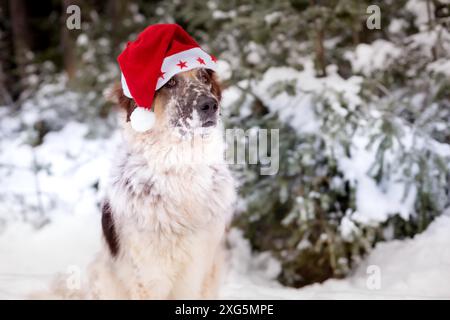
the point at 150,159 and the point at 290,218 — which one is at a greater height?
the point at 150,159

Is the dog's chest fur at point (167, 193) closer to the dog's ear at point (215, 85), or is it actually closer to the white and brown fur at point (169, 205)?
the white and brown fur at point (169, 205)

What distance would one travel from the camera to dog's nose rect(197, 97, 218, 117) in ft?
6.52

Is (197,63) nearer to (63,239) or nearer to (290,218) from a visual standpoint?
(290,218)

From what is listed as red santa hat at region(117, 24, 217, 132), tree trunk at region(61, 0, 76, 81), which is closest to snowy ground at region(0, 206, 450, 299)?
red santa hat at region(117, 24, 217, 132)

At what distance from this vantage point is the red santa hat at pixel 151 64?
2.00 meters

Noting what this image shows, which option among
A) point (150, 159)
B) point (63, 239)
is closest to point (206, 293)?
point (150, 159)

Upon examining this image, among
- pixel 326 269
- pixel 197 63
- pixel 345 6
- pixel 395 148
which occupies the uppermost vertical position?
pixel 345 6

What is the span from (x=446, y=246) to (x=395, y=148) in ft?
2.63

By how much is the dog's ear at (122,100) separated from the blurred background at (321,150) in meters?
1.37

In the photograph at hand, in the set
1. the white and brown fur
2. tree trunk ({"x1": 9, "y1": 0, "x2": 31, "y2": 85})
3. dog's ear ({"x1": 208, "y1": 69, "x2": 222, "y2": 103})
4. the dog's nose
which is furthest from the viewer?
tree trunk ({"x1": 9, "y1": 0, "x2": 31, "y2": 85})

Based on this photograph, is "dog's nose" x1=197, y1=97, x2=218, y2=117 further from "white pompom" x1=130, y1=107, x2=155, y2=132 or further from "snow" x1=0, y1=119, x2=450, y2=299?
"snow" x1=0, y1=119, x2=450, y2=299

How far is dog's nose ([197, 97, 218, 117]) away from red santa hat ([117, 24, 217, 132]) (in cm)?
17

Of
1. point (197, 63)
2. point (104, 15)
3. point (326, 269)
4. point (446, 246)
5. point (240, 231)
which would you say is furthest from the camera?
point (104, 15)

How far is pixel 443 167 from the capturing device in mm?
3500
